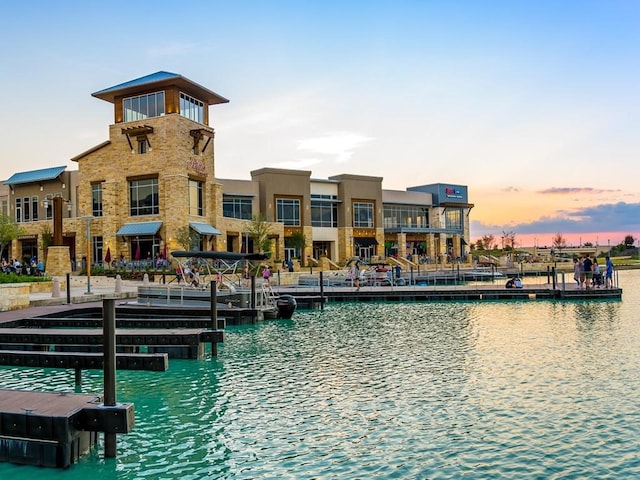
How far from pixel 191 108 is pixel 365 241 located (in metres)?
35.2

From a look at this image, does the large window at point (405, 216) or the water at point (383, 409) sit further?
the large window at point (405, 216)

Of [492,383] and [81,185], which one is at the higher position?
[81,185]

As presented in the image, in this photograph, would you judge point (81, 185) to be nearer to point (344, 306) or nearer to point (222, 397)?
Result: point (344, 306)

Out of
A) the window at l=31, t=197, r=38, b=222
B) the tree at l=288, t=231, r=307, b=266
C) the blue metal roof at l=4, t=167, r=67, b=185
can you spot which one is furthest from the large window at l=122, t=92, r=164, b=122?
the tree at l=288, t=231, r=307, b=266

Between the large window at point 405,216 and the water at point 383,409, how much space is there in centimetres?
6546

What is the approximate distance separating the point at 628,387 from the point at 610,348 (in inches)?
209

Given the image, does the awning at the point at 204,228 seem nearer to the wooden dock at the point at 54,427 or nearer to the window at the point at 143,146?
the window at the point at 143,146

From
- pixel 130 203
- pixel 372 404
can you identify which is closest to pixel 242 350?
pixel 372 404

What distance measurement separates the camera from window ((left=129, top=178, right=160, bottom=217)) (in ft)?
171

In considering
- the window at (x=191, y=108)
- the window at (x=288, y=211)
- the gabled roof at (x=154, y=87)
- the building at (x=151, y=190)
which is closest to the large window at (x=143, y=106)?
the building at (x=151, y=190)

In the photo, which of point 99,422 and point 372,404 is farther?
point 372,404

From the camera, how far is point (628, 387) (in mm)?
12711

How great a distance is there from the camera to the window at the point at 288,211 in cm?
7262

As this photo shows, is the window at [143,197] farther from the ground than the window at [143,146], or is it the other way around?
the window at [143,146]
